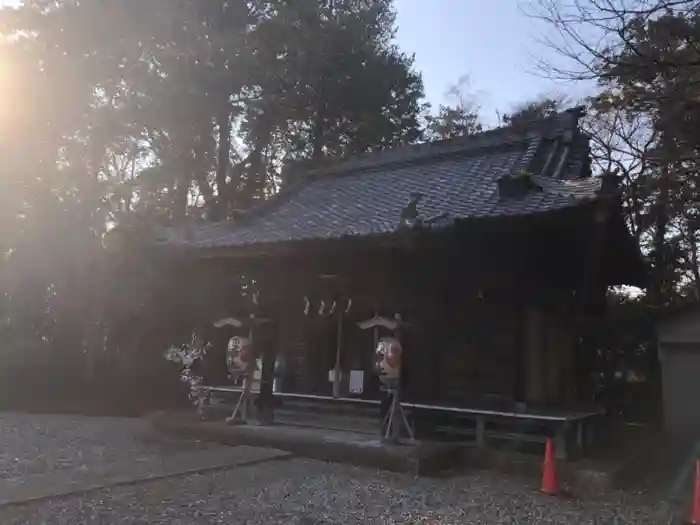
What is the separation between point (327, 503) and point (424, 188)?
6.56 meters

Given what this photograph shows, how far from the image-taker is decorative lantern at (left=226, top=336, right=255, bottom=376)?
996cm

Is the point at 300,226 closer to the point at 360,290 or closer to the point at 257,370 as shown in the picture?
the point at 360,290

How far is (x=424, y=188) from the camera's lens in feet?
38.3

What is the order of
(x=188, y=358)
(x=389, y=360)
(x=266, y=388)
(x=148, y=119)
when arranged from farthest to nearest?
(x=148, y=119), (x=188, y=358), (x=266, y=388), (x=389, y=360)

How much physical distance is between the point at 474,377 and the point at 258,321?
333cm

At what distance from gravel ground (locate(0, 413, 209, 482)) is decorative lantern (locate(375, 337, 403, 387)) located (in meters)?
2.98

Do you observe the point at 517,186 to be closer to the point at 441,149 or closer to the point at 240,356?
the point at 240,356

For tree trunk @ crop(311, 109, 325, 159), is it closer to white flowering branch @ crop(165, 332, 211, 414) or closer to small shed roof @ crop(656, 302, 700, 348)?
white flowering branch @ crop(165, 332, 211, 414)

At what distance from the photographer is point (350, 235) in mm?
8836

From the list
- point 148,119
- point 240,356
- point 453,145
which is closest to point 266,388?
point 240,356

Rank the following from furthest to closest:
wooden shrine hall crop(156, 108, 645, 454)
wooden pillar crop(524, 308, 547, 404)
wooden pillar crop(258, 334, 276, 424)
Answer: wooden pillar crop(258, 334, 276, 424) < wooden pillar crop(524, 308, 547, 404) < wooden shrine hall crop(156, 108, 645, 454)

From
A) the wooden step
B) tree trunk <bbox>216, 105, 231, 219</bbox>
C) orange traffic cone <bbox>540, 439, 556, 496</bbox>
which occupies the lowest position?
orange traffic cone <bbox>540, 439, 556, 496</bbox>

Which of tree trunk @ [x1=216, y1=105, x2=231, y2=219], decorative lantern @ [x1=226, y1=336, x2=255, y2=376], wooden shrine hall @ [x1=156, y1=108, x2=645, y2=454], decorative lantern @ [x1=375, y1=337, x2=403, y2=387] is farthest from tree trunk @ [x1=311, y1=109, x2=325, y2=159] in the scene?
decorative lantern @ [x1=375, y1=337, x2=403, y2=387]

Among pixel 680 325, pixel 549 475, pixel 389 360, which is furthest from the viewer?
pixel 680 325
